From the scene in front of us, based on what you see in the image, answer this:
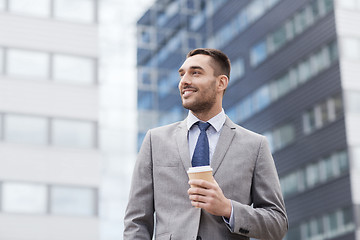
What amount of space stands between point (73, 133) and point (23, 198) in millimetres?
3433

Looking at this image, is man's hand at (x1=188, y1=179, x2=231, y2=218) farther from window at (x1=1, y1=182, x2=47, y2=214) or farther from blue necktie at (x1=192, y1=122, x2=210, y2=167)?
window at (x1=1, y1=182, x2=47, y2=214)

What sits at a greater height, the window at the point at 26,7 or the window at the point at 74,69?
the window at the point at 26,7

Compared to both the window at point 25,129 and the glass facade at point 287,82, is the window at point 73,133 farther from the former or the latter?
the glass facade at point 287,82

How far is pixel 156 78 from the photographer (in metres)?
37.2

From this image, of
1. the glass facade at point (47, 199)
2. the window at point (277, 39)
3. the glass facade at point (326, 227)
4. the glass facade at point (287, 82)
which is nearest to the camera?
the glass facade at point (47, 199)

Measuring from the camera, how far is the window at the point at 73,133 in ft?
92.1

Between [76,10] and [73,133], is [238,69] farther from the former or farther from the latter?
[73,133]

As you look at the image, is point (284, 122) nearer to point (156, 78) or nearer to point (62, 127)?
point (156, 78)

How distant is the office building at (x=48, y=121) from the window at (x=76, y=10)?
0.14 feet

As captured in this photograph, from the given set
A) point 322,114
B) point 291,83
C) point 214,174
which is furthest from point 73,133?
point 214,174

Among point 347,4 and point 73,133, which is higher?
point 347,4

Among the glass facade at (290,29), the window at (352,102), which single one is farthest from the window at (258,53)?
the window at (352,102)

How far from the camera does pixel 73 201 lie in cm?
2748

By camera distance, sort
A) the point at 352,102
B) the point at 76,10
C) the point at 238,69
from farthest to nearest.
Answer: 1. the point at 238,69
2. the point at 352,102
3. the point at 76,10
